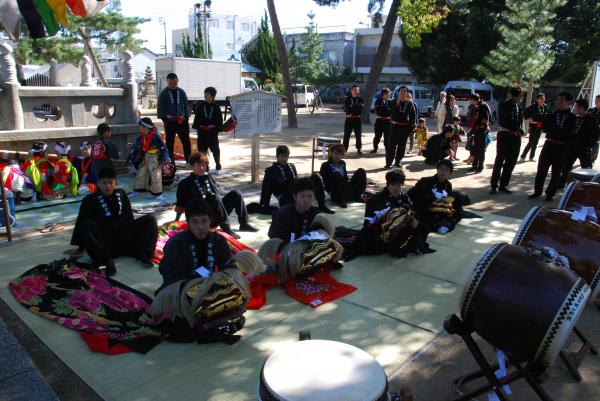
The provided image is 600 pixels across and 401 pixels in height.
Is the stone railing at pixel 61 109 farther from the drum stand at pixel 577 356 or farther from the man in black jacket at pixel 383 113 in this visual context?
the drum stand at pixel 577 356

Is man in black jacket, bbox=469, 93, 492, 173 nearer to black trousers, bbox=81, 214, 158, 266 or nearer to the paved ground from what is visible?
the paved ground

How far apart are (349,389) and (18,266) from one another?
4.13m

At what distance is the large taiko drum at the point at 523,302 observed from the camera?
2436mm

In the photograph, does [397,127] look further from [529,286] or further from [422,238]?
[529,286]

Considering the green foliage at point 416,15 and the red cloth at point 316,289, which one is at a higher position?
the green foliage at point 416,15

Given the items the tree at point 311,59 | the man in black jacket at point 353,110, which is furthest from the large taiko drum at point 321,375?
the tree at point 311,59

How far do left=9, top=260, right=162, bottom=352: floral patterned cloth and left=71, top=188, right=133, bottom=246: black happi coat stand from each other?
45 cm

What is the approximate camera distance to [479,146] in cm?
1061

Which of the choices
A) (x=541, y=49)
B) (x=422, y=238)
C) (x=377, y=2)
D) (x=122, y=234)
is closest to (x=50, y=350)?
(x=122, y=234)

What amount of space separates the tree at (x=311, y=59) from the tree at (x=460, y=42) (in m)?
9.13

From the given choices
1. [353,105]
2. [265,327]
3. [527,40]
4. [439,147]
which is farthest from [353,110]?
[527,40]

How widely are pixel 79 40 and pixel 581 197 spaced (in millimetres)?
22155

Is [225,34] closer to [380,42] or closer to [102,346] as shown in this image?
[380,42]

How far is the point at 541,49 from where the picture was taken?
22641 millimetres
